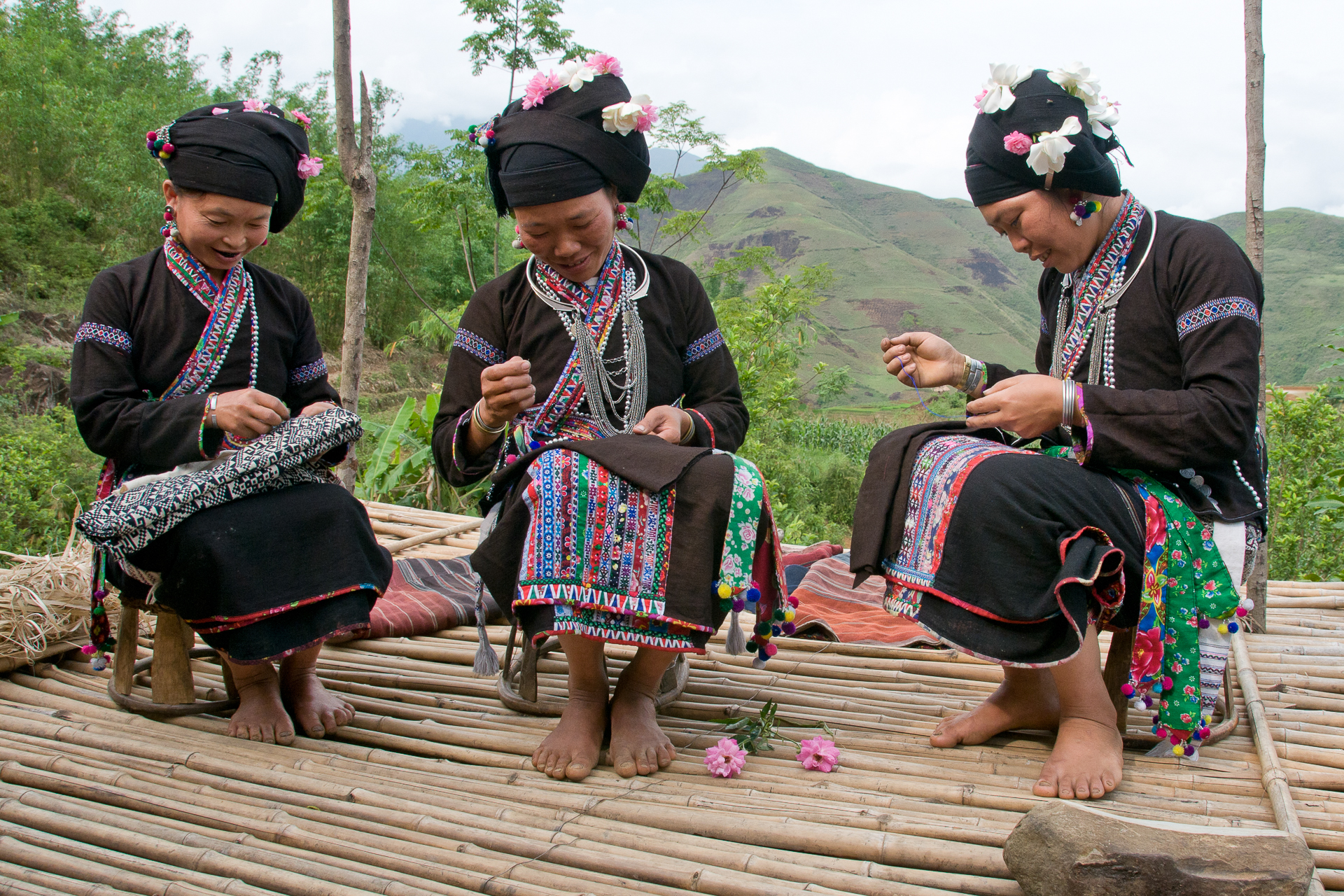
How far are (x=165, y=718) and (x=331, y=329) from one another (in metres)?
14.9

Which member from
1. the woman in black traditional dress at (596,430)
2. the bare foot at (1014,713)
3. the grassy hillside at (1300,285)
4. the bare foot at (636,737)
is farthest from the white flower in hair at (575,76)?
the grassy hillside at (1300,285)

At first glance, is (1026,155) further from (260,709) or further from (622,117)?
(260,709)

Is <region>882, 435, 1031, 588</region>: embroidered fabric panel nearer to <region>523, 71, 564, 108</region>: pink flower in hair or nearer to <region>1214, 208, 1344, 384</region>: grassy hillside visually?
<region>523, 71, 564, 108</region>: pink flower in hair

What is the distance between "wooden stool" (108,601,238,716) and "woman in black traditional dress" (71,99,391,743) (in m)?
0.15

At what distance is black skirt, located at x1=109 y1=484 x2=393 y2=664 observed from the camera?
2256 millimetres

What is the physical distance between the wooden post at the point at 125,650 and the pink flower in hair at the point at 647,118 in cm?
184

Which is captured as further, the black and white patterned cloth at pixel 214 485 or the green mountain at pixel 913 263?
the green mountain at pixel 913 263

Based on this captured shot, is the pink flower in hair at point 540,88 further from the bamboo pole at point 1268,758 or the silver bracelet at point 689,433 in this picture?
the bamboo pole at point 1268,758

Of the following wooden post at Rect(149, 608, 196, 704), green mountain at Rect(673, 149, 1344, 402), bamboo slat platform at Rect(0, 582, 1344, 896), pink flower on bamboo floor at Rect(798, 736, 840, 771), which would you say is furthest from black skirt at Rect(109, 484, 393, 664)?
green mountain at Rect(673, 149, 1344, 402)

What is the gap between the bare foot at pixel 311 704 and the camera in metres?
2.43

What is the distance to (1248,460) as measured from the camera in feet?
7.11

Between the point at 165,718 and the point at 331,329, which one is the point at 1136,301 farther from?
the point at 331,329

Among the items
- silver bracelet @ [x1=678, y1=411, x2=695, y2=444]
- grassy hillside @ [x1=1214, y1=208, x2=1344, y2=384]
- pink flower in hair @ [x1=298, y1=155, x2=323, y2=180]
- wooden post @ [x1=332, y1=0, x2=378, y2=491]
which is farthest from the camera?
grassy hillside @ [x1=1214, y1=208, x2=1344, y2=384]

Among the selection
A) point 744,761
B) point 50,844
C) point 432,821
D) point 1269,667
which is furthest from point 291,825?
point 1269,667
